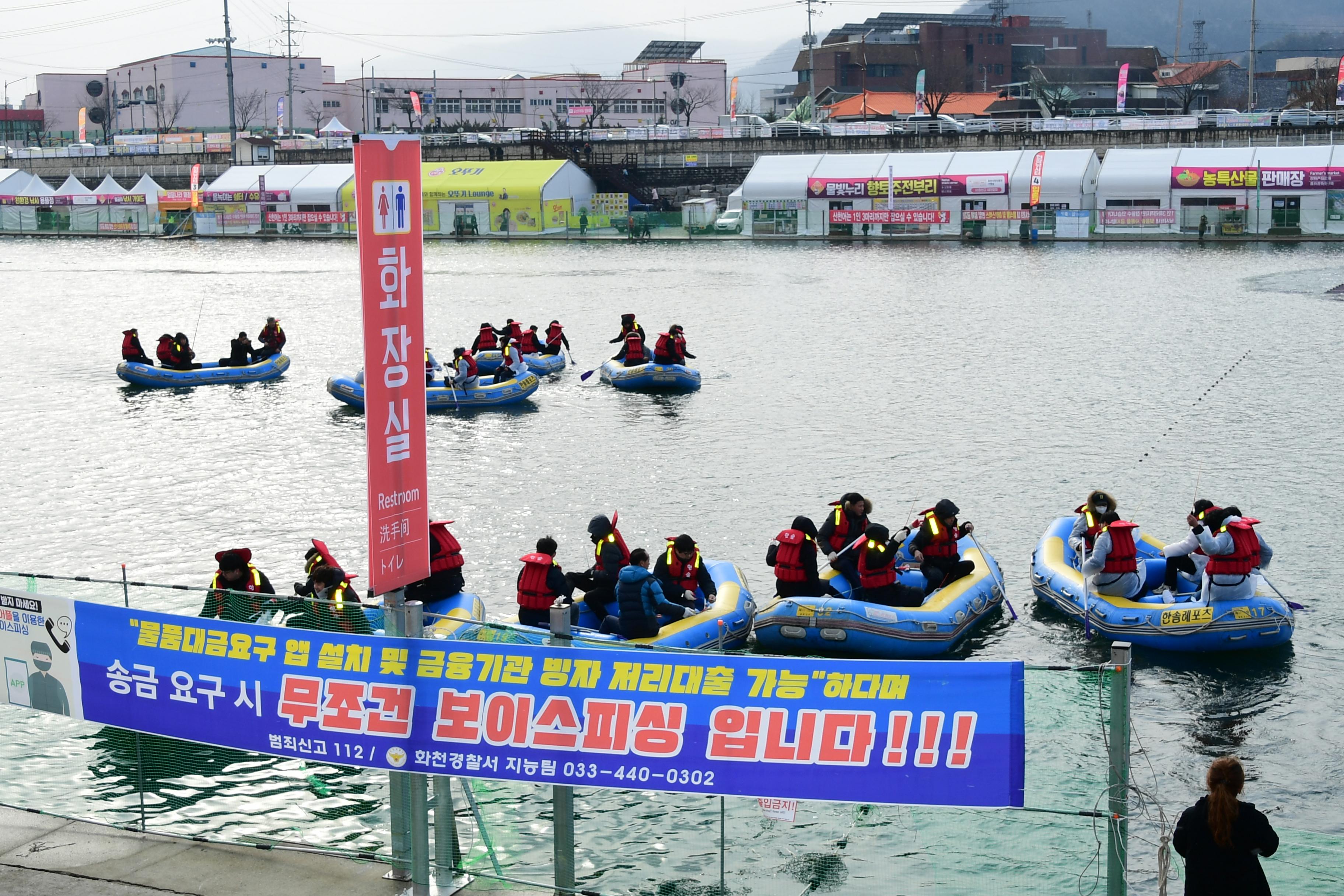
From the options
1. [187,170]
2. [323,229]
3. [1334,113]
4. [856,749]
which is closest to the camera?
[856,749]

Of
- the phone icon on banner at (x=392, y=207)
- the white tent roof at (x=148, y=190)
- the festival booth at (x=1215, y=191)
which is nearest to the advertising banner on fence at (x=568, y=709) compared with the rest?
the phone icon on banner at (x=392, y=207)

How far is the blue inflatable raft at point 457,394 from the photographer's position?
95.7 ft

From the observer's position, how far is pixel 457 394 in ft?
95.7

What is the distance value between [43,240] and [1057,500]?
82.0 meters

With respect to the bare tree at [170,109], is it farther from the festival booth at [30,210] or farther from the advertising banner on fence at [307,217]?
the advertising banner on fence at [307,217]

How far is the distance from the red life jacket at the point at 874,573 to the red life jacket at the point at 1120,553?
238 centimetres

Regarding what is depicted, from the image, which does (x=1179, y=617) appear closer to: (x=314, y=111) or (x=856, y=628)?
(x=856, y=628)

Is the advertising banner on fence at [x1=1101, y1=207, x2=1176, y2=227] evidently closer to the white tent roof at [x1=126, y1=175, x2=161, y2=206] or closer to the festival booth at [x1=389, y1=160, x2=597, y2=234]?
the festival booth at [x1=389, y1=160, x2=597, y2=234]

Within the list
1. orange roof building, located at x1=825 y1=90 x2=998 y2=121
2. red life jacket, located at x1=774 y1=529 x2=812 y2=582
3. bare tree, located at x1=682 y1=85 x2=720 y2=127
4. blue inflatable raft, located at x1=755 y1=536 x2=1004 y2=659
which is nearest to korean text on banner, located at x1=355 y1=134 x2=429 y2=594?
blue inflatable raft, located at x1=755 y1=536 x2=1004 y2=659

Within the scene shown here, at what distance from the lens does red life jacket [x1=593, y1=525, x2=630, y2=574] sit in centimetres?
1420

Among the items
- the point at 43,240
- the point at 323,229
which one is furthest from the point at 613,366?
the point at 43,240

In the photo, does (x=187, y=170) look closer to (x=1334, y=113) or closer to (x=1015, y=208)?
(x=1015, y=208)

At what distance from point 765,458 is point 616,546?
10.4 m

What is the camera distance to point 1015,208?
68438mm
